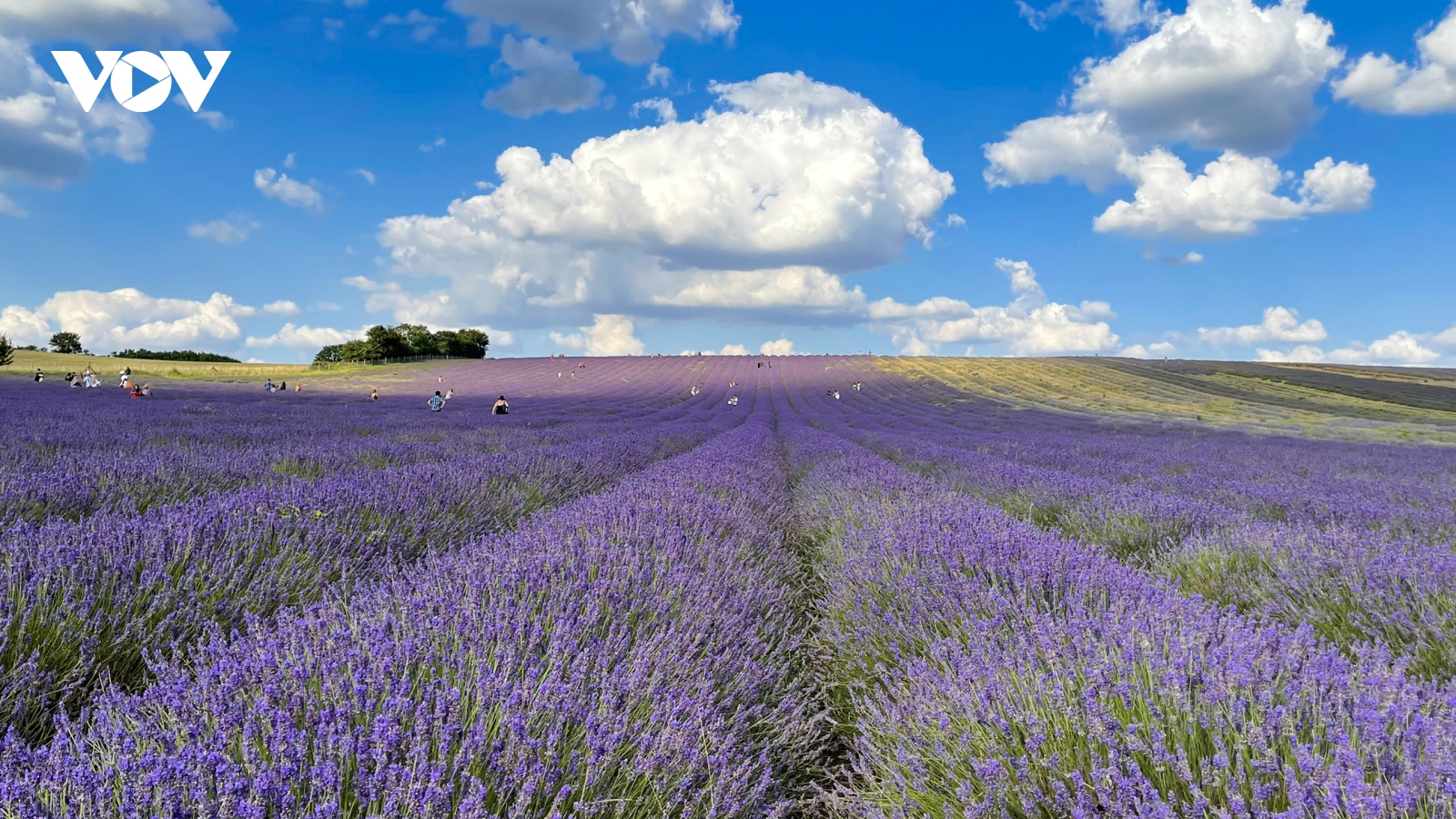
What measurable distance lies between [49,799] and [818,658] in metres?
2.36

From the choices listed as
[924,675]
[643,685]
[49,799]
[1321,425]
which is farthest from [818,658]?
[1321,425]

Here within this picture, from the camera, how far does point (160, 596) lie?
6.89ft

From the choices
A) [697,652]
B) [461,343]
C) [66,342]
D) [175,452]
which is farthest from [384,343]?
[697,652]

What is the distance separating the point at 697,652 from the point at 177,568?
188cm

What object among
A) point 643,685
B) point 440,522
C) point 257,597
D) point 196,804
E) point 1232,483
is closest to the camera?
point 196,804

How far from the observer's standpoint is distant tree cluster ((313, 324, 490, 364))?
2259 inches

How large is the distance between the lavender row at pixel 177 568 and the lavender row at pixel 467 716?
0.19 m

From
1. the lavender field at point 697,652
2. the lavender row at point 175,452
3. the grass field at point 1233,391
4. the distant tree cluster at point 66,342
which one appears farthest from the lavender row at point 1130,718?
the distant tree cluster at point 66,342

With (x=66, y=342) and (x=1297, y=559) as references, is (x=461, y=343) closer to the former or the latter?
(x=66, y=342)

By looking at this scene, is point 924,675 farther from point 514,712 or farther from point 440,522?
point 440,522

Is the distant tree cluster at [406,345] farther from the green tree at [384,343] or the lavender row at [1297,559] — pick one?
the lavender row at [1297,559]

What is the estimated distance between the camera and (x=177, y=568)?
7.89 feet

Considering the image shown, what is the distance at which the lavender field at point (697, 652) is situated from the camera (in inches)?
45.1

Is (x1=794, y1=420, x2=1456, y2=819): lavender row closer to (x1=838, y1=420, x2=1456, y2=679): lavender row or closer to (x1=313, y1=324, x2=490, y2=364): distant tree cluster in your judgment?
(x1=838, y1=420, x2=1456, y2=679): lavender row
